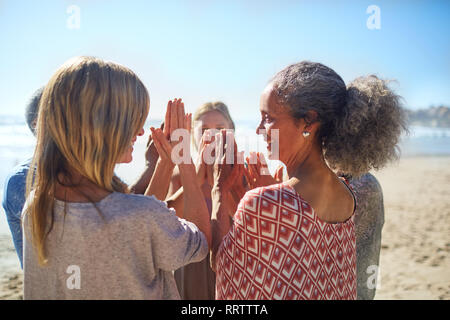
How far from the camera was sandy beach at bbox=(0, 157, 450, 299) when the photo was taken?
15.9 ft

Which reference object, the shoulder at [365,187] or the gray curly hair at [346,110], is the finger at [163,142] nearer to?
the gray curly hair at [346,110]

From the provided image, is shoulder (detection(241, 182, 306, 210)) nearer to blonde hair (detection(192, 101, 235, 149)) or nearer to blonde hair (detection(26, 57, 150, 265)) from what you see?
blonde hair (detection(26, 57, 150, 265))

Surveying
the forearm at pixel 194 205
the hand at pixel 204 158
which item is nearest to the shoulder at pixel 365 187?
the hand at pixel 204 158

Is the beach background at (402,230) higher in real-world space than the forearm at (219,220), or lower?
lower

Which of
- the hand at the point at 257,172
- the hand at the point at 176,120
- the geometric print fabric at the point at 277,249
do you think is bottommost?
the geometric print fabric at the point at 277,249

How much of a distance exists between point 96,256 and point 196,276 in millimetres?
1292

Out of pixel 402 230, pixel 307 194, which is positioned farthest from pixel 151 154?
pixel 402 230

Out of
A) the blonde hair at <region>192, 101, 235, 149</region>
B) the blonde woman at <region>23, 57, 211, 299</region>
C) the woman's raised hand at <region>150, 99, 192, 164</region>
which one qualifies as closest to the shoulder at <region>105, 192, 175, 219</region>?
the blonde woman at <region>23, 57, 211, 299</region>

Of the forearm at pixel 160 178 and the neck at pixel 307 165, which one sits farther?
the forearm at pixel 160 178

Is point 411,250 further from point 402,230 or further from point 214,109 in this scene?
point 214,109

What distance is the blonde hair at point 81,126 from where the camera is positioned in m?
1.21

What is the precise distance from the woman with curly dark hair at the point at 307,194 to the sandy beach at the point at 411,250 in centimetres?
32

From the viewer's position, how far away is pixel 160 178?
2.02 meters

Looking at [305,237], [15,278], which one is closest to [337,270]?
[305,237]
